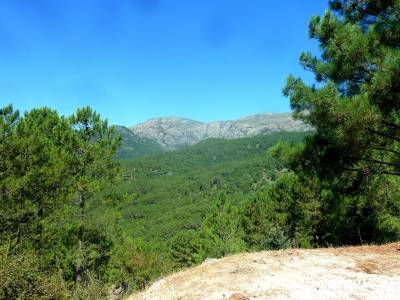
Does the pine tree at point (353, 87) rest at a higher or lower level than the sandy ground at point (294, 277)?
Answer: higher

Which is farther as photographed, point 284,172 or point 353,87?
point 284,172

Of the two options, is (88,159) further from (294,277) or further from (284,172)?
(294,277)

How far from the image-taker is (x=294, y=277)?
834 centimetres

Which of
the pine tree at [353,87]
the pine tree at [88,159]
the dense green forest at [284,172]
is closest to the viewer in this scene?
the pine tree at [353,87]

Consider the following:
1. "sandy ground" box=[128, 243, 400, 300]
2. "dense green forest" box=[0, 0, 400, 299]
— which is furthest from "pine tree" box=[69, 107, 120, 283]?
"sandy ground" box=[128, 243, 400, 300]

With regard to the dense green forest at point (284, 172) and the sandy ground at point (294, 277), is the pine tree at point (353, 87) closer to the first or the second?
the dense green forest at point (284, 172)

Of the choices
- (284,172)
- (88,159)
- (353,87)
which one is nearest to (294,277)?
(353,87)

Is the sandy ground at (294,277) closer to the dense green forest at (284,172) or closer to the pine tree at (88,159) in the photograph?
the dense green forest at (284,172)

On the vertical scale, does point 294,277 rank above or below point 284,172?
below

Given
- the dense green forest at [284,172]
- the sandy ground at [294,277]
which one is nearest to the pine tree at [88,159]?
the dense green forest at [284,172]

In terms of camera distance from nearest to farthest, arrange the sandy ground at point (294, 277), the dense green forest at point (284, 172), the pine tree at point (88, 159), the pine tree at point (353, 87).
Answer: the sandy ground at point (294, 277) < the pine tree at point (353, 87) < the dense green forest at point (284, 172) < the pine tree at point (88, 159)

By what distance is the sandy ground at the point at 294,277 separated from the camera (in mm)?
7535

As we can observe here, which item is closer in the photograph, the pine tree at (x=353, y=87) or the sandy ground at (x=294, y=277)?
the sandy ground at (x=294, y=277)

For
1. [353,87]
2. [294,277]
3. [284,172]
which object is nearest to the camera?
[294,277]
